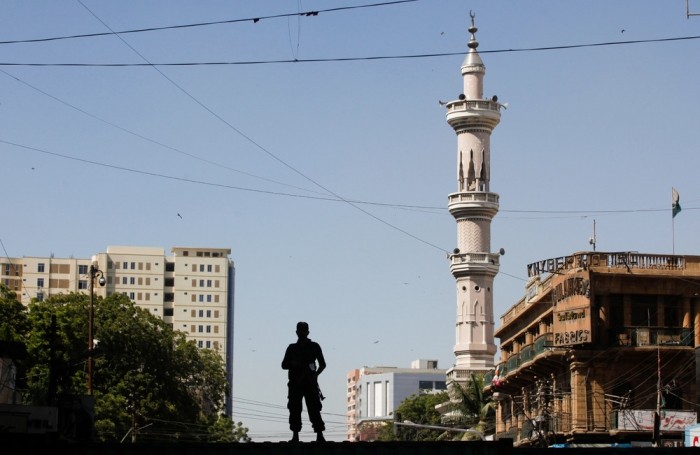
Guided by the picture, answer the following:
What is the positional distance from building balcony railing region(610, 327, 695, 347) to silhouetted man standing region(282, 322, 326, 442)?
43.1 metres

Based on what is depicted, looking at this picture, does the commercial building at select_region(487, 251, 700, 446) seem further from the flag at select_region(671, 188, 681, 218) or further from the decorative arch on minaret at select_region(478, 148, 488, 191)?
the decorative arch on minaret at select_region(478, 148, 488, 191)

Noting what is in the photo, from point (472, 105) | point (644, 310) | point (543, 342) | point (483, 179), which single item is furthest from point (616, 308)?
point (472, 105)

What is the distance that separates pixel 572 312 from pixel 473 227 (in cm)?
5413

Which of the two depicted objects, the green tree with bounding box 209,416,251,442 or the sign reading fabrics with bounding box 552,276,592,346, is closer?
the sign reading fabrics with bounding box 552,276,592,346

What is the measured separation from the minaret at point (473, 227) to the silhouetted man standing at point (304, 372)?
9610cm

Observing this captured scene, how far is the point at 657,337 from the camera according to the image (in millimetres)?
66688

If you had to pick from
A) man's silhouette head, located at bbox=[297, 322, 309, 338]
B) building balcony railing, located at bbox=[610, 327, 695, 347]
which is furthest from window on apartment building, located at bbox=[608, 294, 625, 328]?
man's silhouette head, located at bbox=[297, 322, 309, 338]

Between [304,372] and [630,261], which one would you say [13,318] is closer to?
[630,261]

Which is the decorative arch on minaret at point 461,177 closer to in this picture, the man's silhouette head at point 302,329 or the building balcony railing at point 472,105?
the building balcony railing at point 472,105

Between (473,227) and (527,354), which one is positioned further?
(473,227)

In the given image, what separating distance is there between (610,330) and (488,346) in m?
55.9

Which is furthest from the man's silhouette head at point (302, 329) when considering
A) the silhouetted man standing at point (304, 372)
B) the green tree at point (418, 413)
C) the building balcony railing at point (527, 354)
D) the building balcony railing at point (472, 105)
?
the green tree at point (418, 413)

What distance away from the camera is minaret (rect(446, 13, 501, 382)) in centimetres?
12175

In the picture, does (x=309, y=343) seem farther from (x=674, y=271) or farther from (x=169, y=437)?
(x=169, y=437)
